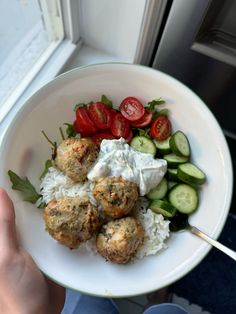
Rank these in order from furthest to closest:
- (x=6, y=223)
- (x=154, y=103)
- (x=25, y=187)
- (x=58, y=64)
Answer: (x=58, y=64)
(x=154, y=103)
(x=25, y=187)
(x=6, y=223)

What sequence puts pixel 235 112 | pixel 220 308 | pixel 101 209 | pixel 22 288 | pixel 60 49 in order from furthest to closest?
1. pixel 220 308
2. pixel 60 49
3. pixel 235 112
4. pixel 101 209
5. pixel 22 288

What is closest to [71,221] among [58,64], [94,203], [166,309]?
[94,203]

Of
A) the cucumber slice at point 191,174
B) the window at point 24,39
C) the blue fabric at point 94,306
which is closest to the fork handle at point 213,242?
the cucumber slice at point 191,174

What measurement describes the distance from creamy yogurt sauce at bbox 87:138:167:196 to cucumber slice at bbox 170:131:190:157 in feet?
0.18

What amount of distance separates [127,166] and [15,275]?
432mm

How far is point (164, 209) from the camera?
1126 mm

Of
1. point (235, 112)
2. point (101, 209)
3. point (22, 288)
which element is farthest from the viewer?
point (235, 112)

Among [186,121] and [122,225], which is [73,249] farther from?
[186,121]

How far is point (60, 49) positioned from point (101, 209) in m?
0.63

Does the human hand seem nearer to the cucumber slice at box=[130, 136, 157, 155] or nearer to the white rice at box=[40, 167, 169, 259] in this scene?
the white rice at box=[40, 167, 169, 259]

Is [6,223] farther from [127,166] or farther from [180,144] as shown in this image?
[180,144]

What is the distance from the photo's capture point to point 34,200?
113cm

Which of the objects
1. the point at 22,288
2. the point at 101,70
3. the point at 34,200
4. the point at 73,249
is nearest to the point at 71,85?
the point at 101,70

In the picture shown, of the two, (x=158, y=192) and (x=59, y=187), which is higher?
(x=158, y=192)
